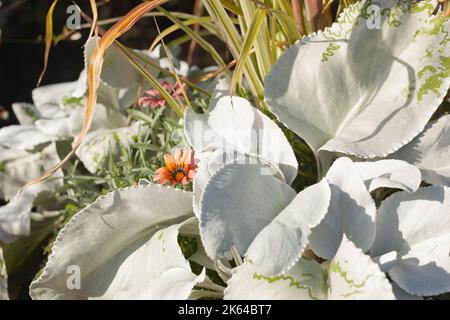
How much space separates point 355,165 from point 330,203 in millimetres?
70

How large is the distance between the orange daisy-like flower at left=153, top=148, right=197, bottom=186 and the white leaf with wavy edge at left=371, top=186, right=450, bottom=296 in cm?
29

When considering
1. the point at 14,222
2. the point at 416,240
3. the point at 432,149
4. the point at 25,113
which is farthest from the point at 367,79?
the point at 25,113

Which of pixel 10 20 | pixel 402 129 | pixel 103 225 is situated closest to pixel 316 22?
pixel 402 129

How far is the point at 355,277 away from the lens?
82 centimetres

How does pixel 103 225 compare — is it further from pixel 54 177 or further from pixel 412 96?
pixel 412 96

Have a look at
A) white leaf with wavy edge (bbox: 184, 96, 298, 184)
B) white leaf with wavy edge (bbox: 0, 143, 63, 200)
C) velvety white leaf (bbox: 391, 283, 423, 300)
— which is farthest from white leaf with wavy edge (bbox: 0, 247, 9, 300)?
velvety white leaf (bbox: 391, 283, 423, 300)

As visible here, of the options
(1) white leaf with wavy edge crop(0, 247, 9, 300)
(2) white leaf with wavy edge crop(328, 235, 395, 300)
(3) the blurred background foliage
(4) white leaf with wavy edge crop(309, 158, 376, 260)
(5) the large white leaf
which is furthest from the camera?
(3) the blurred background foliage

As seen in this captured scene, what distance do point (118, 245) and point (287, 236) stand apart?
11.7 inches

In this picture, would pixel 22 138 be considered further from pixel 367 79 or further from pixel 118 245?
pixel 367 79

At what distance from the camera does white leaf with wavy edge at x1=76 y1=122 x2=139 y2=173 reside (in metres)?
1.24

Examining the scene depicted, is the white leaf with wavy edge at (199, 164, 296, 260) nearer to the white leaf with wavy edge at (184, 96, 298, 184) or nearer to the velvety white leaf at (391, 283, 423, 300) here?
the white leaf with wavy edge at (184, 96, 298, 184)

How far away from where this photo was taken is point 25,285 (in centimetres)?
138

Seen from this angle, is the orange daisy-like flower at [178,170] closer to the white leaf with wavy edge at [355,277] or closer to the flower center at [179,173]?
the flower center at [179,173]

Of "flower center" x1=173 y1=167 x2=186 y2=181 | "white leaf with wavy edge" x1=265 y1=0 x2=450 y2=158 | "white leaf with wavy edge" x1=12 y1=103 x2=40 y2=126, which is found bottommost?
"white leaf with wavy edge" x1=12 y1=103 x2=40 y2=126
